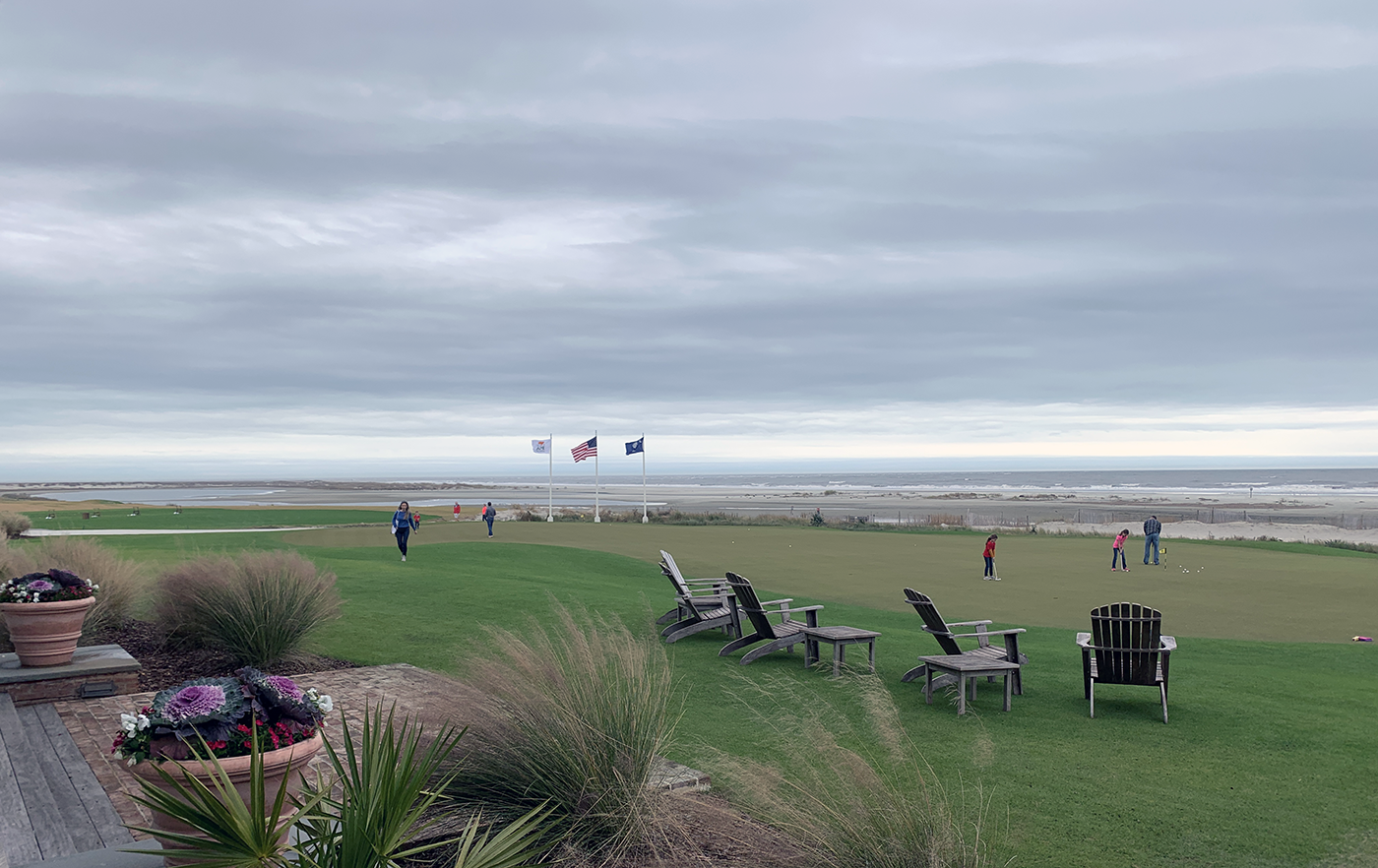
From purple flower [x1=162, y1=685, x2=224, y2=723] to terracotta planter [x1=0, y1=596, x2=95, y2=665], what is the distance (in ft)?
18.9

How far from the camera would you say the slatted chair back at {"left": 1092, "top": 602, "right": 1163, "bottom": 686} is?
859 cm

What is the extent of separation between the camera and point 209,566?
10.8 meters

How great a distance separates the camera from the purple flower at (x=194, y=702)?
4.20 metres

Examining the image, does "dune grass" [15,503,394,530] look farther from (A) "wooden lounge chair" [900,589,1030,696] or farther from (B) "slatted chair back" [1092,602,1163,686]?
(B) "slatted chair back" [1092,602,1163,686]

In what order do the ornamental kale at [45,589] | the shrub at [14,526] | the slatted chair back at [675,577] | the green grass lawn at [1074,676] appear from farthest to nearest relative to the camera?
1. the shrub at [14,526]
2. the slatted chair back at [675,577]
3. the ornamental kale at [45,589]
4. the green grass lawn at [1074,676]

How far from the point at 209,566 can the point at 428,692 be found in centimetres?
560

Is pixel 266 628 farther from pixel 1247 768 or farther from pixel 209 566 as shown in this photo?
pixel 1247 768

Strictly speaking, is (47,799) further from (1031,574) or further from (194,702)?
(1031,574)

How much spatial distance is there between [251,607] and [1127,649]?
8.71 meters

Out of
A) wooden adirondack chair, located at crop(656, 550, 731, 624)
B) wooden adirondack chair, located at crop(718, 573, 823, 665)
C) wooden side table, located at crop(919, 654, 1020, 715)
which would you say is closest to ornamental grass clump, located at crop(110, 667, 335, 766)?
wooden side table, located at crop(919, 654, 1020, 715)

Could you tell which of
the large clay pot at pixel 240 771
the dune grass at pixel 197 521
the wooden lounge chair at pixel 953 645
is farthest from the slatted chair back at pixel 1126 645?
the dune grass at pixel 197 521

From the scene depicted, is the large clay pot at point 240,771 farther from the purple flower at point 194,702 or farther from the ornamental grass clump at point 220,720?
the purple flower at point 194,702

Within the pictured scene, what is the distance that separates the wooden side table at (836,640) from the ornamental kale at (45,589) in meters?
7.39

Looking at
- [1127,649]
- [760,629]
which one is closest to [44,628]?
[760,629]
